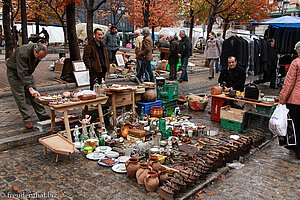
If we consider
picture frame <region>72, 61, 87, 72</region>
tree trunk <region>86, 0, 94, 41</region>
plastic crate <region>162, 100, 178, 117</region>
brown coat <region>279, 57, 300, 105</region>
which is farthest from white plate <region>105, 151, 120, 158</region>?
tree trunk <region>86, 0, 94, 41</region>

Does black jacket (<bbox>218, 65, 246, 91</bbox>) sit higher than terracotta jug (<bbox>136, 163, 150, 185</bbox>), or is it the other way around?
black jacket (<bbox>218, 65, 246, 91</bbox>)

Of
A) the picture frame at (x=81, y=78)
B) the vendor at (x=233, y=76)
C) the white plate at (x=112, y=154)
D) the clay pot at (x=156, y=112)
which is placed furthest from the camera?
the picture frame at (x=81, y=78)

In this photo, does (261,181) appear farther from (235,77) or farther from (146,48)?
(146,48)

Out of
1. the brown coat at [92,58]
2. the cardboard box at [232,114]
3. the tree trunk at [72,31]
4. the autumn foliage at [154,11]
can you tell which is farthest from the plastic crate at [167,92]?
the autumn foliage at [154,11]

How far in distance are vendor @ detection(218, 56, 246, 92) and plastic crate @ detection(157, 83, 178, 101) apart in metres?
1.40

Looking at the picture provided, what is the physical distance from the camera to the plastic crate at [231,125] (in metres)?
6.38

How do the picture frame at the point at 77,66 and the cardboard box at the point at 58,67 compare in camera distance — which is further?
the cardboard box at the point at 58,67

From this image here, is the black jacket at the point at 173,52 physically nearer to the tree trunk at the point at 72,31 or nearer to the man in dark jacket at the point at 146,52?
the man in dark jacket at the point at 146,52

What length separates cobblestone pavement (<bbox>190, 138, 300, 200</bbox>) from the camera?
373 centimetres

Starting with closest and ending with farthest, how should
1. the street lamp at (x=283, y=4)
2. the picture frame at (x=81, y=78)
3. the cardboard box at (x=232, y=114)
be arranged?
1. the cardboard box at (x=232, y=114)
2. the picture frame at (x=81, y=78)
3. the street lamp at (x=283, y=4)

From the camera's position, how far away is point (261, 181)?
4.12m

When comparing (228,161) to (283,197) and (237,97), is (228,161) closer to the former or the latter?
(283,197)

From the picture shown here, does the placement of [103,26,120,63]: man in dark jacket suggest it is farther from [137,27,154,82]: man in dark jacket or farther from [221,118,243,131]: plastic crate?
[221,118,243,131]: plastic crate

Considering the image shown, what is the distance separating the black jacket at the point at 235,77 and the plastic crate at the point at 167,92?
1427 mm
